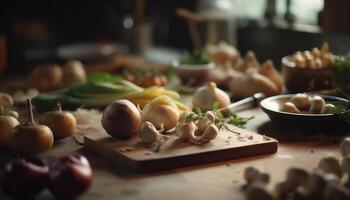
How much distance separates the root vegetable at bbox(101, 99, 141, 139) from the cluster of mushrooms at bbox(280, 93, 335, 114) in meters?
0.44

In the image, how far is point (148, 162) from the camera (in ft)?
4.55

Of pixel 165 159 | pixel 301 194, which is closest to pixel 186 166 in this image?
pixel 165 159

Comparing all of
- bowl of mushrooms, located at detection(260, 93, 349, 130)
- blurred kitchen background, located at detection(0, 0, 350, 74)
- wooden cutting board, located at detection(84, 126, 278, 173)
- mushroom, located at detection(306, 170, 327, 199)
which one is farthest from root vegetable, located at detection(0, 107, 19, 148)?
blurred kitchen background, located at detection(0, 0, 350, 74)

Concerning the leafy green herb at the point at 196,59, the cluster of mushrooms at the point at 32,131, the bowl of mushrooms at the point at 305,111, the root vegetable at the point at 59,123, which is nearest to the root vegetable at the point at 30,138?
the cluster of mushrooms at the point at 32,131

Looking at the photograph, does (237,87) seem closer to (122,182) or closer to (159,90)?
(159,90)

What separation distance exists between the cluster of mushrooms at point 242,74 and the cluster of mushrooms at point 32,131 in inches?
26.1

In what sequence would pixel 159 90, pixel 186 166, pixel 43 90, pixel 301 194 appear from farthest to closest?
pixel 43 90 → pixel 159 90 → pixel 186 166 → pixel 301 194

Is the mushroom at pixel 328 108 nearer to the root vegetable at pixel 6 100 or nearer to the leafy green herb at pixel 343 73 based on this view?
the leafy green herb at pixel 343 73

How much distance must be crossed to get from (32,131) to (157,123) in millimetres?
322

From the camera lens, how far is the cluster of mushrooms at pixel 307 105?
1680 millimetres

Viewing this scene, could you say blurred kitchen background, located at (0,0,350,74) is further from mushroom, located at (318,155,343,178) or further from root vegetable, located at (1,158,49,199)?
root vegetable, located at (1,158,49,199)

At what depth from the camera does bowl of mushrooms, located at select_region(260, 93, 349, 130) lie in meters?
1.64

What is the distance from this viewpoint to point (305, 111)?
175 cm

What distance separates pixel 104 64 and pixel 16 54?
0.47 m
